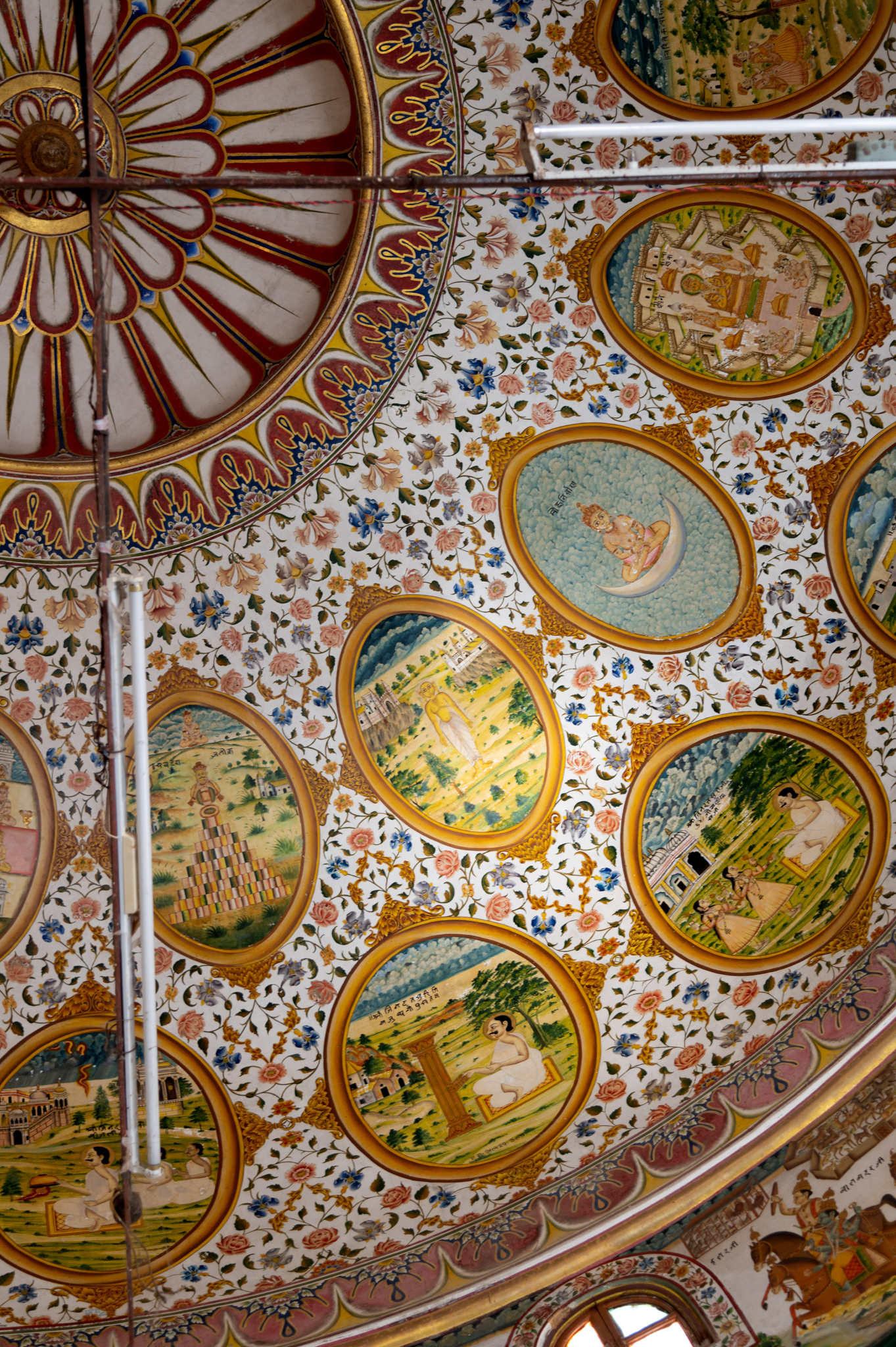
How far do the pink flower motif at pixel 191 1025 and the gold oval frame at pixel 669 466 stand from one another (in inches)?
185

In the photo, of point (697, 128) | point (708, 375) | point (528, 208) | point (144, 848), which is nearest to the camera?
point (697, 128)

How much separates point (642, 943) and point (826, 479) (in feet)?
14.0

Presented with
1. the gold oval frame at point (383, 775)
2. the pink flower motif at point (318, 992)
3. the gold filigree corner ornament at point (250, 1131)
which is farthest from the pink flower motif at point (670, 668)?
the gold filigree corner ornament at point (250, 1131)

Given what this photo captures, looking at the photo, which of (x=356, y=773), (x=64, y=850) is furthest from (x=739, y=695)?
(x=64, y=850)

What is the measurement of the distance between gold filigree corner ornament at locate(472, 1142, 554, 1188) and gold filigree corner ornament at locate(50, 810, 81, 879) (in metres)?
4.54

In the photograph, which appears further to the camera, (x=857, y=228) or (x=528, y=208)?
(x=528, y=208)

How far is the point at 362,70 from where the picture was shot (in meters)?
9.59

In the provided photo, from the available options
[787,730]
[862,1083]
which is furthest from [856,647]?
[862,1083]

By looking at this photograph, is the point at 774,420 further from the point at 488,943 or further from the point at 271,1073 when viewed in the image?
the point at 271,1073

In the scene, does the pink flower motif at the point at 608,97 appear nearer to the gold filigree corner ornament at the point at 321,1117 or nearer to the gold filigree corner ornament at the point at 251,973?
the gold filigree corner ornament at the point at 251,973

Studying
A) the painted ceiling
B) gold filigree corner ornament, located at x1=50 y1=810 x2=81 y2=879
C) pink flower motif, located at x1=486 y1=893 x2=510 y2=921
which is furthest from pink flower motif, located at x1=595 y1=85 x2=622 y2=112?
gold filigree corner ornament, located at x1=50 y1=810 x2=81 y2=879

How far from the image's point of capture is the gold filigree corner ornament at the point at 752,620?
428 inches

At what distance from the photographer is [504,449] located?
10.8 m

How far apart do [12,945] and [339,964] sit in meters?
2.80
